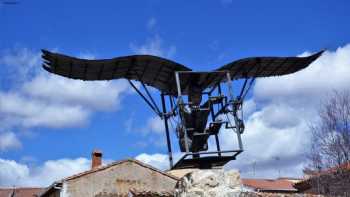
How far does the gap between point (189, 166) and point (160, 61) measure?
3039 millimetres

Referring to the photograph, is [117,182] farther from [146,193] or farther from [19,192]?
[19,192]

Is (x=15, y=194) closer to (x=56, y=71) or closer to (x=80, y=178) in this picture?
(x=80, y=178)

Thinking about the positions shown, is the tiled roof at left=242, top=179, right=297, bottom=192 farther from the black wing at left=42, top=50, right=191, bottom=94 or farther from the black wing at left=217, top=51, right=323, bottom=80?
the black wing at left=42, top=50, right=191, bottom=94

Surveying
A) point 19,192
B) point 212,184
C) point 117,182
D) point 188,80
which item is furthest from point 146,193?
point 19,192

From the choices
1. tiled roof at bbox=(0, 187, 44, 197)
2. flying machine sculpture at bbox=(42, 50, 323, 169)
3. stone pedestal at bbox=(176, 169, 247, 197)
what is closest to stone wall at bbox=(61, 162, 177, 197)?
flying machine sculpture at bbox=(42, 50, 323, 169)

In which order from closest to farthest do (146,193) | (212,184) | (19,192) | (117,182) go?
(212,184), (146,193), (117,182), (19,192)

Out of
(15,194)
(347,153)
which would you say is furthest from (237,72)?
(15,194)

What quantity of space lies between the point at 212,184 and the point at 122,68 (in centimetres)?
937

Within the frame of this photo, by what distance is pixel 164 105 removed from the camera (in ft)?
46.6

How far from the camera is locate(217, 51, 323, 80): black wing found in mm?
14031

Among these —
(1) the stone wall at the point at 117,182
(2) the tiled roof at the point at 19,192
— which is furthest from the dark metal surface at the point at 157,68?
(2) the tiled roof at the point at 19,192

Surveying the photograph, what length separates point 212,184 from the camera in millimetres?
4207

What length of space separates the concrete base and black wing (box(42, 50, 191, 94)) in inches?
329

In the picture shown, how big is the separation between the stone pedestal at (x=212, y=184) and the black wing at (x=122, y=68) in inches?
A: 329
